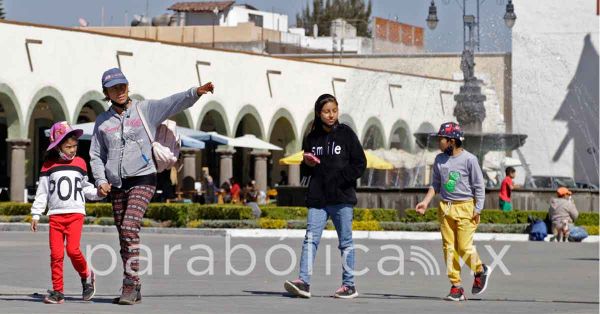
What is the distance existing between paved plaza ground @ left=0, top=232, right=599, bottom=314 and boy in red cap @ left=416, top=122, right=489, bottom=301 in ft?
1.14

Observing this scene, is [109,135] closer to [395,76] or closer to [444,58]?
[395,76]

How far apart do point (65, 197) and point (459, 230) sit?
337 centimetres

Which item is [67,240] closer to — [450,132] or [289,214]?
[450,132]

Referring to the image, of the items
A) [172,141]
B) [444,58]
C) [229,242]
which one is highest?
[444,58]

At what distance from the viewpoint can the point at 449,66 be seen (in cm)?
6662

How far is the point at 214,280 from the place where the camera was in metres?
14.1

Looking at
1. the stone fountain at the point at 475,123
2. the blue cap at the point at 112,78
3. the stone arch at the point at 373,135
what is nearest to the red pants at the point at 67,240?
the blue cap at the point at 112,78

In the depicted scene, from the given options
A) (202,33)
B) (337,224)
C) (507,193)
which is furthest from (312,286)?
(202,33)

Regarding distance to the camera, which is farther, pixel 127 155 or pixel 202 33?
pixel 202 33


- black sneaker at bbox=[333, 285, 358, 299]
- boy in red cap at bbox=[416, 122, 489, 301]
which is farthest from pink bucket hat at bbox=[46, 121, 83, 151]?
boy in red cap at bbox=[416, 122, 489, 301]

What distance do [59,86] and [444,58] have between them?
88.2ft

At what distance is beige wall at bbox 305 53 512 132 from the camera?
212ft

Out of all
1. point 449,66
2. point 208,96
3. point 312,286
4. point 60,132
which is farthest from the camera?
point 449,66

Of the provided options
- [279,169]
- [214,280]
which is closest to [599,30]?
[279,169]
